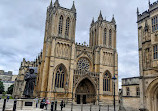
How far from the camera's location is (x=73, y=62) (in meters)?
37.6

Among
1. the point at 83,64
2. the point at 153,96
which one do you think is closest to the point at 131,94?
the point at 153,96

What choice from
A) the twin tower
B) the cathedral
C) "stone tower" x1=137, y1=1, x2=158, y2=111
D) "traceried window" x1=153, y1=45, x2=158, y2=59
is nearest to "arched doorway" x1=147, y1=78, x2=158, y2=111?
"stone tower" x1=137, y1=1, x2=158, y2=111

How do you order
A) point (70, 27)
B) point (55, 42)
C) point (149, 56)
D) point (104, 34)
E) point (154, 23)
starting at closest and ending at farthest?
point (154, 23) → point (149, 56) → point (55, 42) → point (70, 27) → point (104, 34)

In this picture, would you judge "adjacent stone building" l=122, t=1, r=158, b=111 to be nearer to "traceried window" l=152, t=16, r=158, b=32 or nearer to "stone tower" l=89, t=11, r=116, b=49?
"traceried window" l=152, t=16, r=158, b=32

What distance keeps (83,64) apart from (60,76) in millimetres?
7847

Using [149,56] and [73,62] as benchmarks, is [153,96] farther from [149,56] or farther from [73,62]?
[73,62]

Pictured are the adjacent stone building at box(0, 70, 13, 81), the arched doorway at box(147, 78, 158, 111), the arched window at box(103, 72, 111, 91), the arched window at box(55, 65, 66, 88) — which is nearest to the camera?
the arched doorway at box(147, 78, 158, 111)

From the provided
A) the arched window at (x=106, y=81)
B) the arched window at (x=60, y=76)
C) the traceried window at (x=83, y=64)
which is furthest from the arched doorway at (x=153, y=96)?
the traceried window at (x=83, y=64)

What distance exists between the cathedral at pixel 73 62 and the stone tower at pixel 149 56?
Answer: 14542mm

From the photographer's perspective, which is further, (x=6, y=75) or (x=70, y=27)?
(x=6, y=75)

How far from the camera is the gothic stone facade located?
116ft

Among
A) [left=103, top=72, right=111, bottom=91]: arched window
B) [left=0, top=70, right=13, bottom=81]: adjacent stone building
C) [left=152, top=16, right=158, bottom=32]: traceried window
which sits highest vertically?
[left=152, top=16, right=158, bottom=32]: traceried window

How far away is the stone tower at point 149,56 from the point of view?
18406 mm

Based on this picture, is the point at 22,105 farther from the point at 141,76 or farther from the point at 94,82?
the point at 94,82
